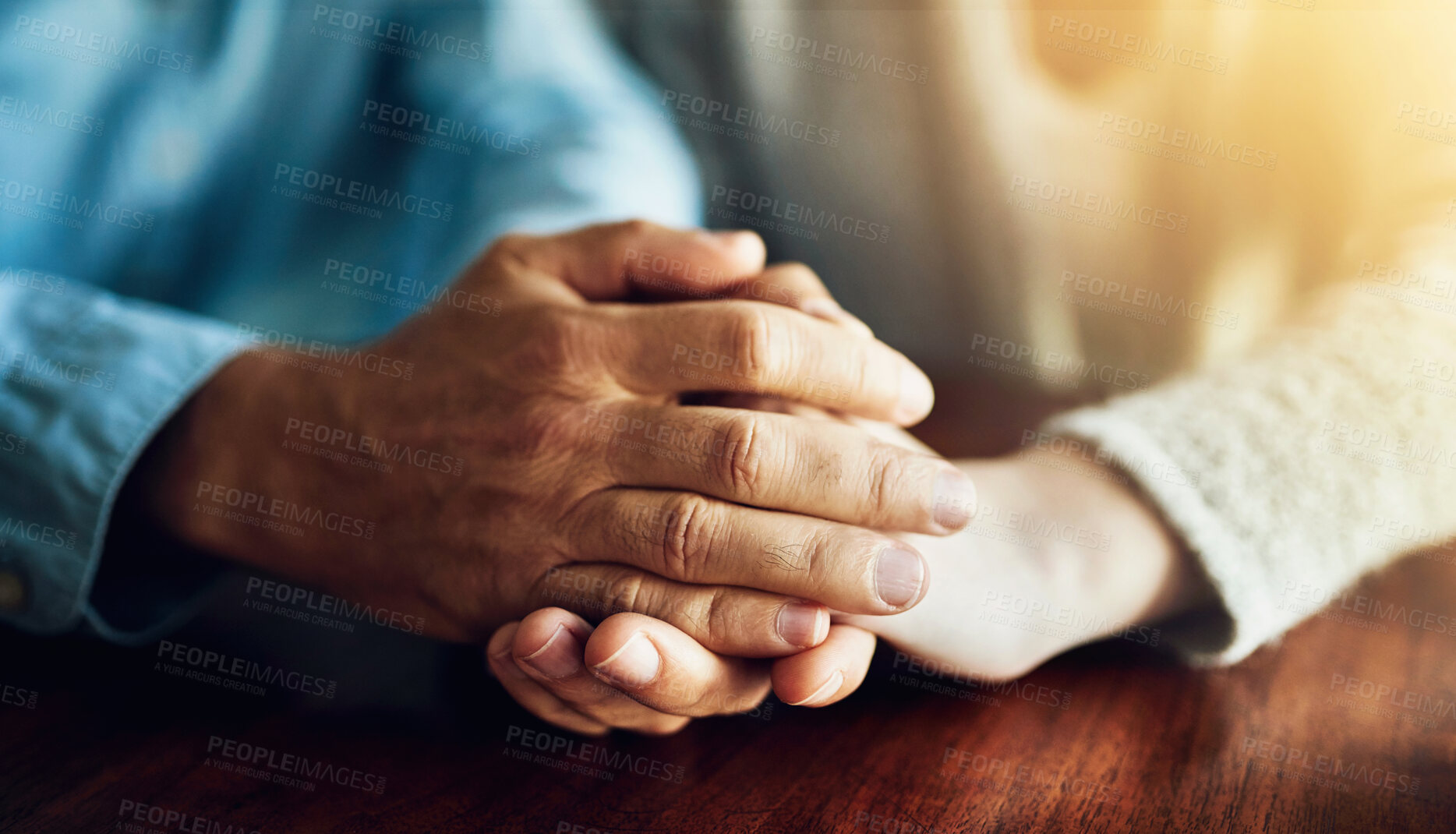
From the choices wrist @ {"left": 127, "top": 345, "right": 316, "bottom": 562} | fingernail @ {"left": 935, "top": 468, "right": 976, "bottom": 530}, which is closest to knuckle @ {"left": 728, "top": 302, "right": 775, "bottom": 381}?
fingernail @ {"left": 935, "top": 468, "right": 976, "bottom": 530}

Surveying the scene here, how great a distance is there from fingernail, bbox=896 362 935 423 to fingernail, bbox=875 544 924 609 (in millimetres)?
95

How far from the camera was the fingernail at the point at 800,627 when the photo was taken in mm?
367

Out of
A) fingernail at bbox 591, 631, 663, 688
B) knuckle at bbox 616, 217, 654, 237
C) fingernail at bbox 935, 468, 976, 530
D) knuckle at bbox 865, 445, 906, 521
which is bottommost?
fingernail at bbox 591, 631, 663, 688

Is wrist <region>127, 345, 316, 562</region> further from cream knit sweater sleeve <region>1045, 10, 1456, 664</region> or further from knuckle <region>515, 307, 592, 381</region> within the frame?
cream knit sweater sleeve <region>1045, 10, 1456, 664</region>

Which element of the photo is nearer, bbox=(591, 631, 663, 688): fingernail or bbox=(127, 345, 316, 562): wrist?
bbox=(591, 631, 663, 688): fingernail

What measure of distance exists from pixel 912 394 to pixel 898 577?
0.11 meters

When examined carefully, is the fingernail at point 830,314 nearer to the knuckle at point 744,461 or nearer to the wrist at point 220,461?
the knuckle at point 744,461

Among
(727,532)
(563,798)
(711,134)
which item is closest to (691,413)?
(727,532)

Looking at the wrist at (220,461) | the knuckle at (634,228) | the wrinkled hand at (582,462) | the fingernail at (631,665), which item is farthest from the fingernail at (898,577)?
the wrist at (220,461)

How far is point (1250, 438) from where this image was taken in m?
0.46

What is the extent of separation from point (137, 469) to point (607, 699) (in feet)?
1.11

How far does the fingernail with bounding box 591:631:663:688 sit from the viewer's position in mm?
336

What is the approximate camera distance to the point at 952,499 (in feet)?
1.28

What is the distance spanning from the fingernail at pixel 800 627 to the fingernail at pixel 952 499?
0.26ft
